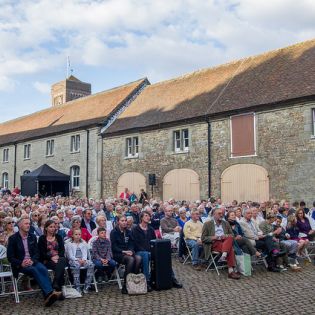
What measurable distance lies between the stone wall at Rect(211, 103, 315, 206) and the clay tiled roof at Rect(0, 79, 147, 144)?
12.7 m

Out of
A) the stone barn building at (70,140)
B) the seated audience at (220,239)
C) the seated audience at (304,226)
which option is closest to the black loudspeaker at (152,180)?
the stone barn building at (70,140)

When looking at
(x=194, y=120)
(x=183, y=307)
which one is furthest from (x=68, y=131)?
(x=183, y=307)

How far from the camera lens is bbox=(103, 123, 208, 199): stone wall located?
22938mm

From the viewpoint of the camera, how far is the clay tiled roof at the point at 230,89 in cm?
2082

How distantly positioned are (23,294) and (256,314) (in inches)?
162

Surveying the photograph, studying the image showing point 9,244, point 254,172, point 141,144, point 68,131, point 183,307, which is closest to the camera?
point 183,307

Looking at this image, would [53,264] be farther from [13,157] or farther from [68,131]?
[13,157]

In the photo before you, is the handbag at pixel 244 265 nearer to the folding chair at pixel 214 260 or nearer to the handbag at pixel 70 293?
the folding chair at pixel 214 260

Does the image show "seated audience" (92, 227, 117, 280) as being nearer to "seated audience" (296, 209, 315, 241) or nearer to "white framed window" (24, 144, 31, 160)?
"seated audience" (296, 209, 315, 241)

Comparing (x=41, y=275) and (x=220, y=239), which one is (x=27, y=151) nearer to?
(x=220, y=239)

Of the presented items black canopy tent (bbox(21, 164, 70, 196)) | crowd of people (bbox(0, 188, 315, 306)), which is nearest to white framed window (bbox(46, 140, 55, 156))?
black canopy tent (bbox(21, 164, 70, 196))

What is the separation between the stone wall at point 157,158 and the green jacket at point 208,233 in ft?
41.9

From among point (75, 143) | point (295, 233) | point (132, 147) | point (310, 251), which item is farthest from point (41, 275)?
point (75, 143)

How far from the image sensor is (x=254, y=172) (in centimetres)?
2075
